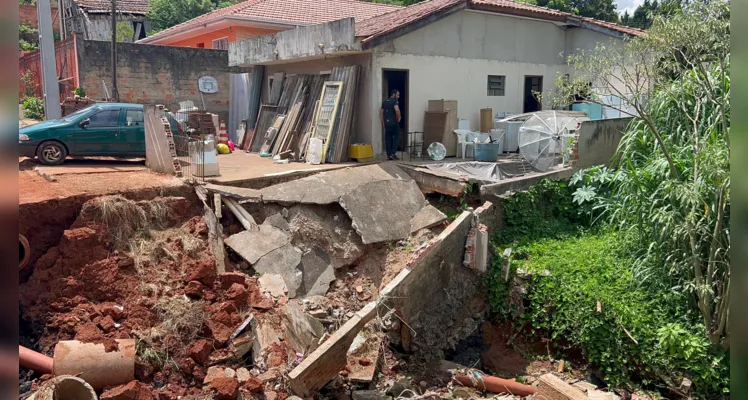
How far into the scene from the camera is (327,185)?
10961 millimetres

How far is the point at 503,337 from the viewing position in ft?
32.9

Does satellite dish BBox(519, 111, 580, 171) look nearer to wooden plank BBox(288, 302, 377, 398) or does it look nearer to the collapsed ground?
the collapsed ground

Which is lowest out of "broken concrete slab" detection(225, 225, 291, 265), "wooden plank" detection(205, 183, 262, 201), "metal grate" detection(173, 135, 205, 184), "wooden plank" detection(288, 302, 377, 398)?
"wooden plank" detection(288, 302, 377, 398)

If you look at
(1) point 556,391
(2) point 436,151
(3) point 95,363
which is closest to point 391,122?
(2) point 436,151

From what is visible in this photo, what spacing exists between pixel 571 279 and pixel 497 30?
8.37 meters

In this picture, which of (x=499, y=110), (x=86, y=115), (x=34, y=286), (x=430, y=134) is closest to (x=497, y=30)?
(x=499, y=110)

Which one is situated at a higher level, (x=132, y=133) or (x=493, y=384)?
(x=132, y=133)

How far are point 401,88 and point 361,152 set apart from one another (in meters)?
2.66

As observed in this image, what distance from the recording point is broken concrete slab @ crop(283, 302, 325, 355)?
8.02m

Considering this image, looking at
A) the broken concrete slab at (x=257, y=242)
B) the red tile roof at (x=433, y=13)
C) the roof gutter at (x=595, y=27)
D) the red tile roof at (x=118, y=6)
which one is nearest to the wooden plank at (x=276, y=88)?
the red tile roof at (x=433, y=13)

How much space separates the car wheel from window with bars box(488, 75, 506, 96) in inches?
419

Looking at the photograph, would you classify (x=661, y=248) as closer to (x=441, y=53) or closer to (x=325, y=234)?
(x=325, y=234)

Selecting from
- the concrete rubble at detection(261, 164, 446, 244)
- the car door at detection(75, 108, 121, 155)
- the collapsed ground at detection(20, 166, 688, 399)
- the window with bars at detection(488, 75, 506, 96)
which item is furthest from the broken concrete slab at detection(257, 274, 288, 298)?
the window with bars at detection(488, 75, 506, 96)

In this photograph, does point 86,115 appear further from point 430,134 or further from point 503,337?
point 503,337
